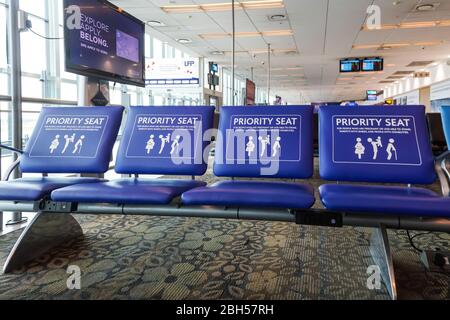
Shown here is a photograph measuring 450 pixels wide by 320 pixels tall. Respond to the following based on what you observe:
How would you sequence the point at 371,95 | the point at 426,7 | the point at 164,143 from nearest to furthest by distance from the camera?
the point at 164,143 < the point at 426,7 < the point at 371,95

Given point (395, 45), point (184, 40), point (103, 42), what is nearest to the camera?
point (103, 42)

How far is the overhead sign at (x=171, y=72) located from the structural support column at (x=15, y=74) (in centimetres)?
674

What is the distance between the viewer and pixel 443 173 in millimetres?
1734

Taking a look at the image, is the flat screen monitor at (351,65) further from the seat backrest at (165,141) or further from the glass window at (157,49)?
the seat backrest at (165,141)

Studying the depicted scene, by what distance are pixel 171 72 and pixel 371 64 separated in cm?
677

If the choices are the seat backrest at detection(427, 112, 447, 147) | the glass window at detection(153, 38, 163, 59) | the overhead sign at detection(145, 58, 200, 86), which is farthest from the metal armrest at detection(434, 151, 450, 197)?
the glass window at detection(153, 38, 163, 59)

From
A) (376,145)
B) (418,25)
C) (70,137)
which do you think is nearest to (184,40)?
(418,25)

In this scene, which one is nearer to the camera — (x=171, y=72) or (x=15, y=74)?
(x=15, y=74)

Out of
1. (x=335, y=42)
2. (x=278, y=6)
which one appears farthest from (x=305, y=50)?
(x=278, y=6)

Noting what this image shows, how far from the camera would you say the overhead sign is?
941 cm

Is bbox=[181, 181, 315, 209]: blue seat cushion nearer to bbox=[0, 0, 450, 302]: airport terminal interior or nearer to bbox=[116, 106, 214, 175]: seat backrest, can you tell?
bbox=[0, 0, 450, 302]: airport terminal interior

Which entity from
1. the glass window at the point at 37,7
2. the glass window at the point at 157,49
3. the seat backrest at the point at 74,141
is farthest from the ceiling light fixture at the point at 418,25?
the seat backrest at the point at 74,141

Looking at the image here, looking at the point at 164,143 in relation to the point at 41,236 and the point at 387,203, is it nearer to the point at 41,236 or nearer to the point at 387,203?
the point at 41,236
